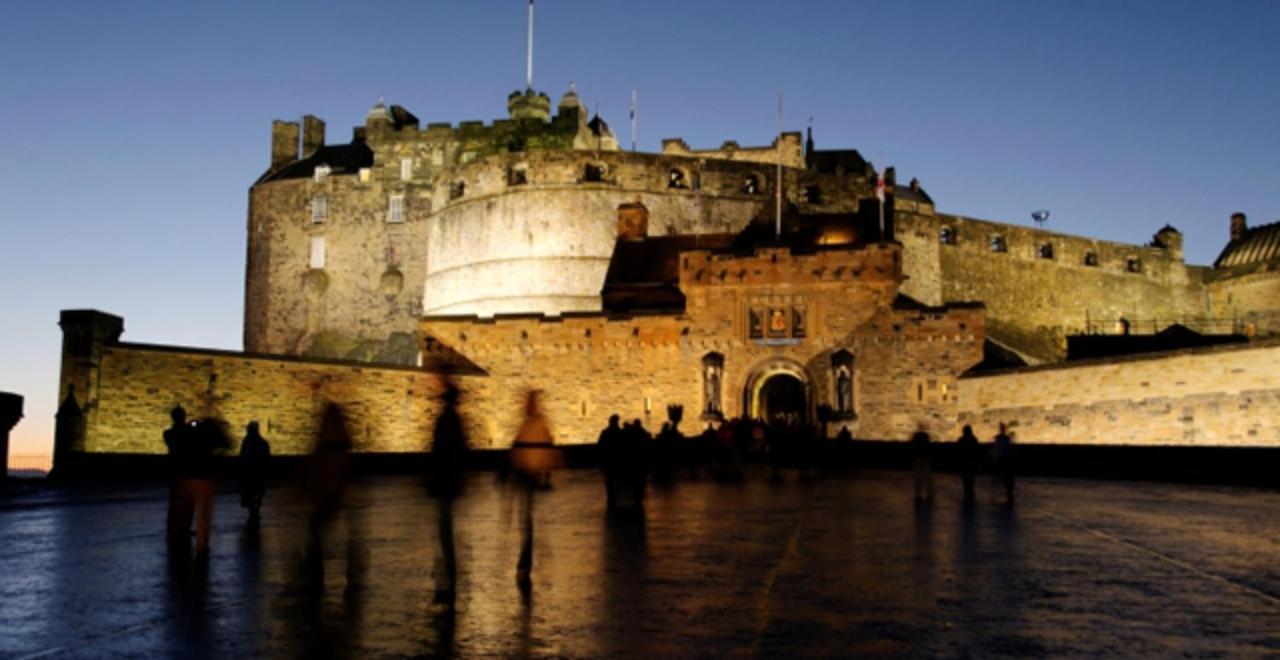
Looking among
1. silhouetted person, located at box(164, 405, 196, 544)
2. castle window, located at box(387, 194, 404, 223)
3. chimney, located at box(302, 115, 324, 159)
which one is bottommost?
silhouetted person, located at box(164, 405, 196, 544)

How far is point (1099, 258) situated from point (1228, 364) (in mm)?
40907

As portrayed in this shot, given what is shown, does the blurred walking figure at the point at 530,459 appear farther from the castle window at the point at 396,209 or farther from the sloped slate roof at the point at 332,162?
the sloped slate roof at the point at 332,162

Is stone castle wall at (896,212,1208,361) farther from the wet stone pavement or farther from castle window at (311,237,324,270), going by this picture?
the wet stone pavement

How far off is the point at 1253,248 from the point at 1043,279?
40.0ft

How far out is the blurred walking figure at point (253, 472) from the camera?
11.3 meters

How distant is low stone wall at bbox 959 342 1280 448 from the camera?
23.9m

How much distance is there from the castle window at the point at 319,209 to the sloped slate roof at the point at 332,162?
1.57 meters

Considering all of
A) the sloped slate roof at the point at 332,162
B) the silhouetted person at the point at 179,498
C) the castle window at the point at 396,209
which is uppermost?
the sloped slate roof at the point at 332,162

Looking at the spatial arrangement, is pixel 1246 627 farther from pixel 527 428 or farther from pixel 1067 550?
pixel 527 428

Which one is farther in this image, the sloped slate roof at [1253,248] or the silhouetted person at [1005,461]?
the sloped slate roof at [1253,248]

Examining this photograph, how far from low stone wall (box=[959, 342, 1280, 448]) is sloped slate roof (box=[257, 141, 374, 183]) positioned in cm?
3693

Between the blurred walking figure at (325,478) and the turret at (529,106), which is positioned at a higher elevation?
the turret at (529,106)

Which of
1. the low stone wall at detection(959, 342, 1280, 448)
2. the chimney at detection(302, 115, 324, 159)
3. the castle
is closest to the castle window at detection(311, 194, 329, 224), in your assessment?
the castle

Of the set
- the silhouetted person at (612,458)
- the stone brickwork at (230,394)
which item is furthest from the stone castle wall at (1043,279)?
the silhouetted person at (612,458)
